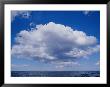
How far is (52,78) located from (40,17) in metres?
0.32

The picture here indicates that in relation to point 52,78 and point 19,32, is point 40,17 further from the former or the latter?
point 52,78

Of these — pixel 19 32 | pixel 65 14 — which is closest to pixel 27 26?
pixel 19 32

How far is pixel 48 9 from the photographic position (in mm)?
2459

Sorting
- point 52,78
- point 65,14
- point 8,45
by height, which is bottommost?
point 52,78

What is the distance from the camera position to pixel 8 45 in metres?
2.44

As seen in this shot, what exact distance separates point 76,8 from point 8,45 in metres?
0.40

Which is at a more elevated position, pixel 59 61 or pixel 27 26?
pixel 27 26

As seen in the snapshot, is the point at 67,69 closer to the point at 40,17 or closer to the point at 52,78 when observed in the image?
the point at 52,78

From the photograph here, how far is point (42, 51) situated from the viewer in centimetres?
246

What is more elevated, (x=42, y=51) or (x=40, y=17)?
(x=40, y=17)

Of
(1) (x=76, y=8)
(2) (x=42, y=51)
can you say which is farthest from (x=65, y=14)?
(2) (x=42, y=51)

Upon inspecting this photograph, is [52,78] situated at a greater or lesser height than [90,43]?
lesser

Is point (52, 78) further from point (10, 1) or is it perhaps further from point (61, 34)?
point (10, 1)

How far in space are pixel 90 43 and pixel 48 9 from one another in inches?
10.9
